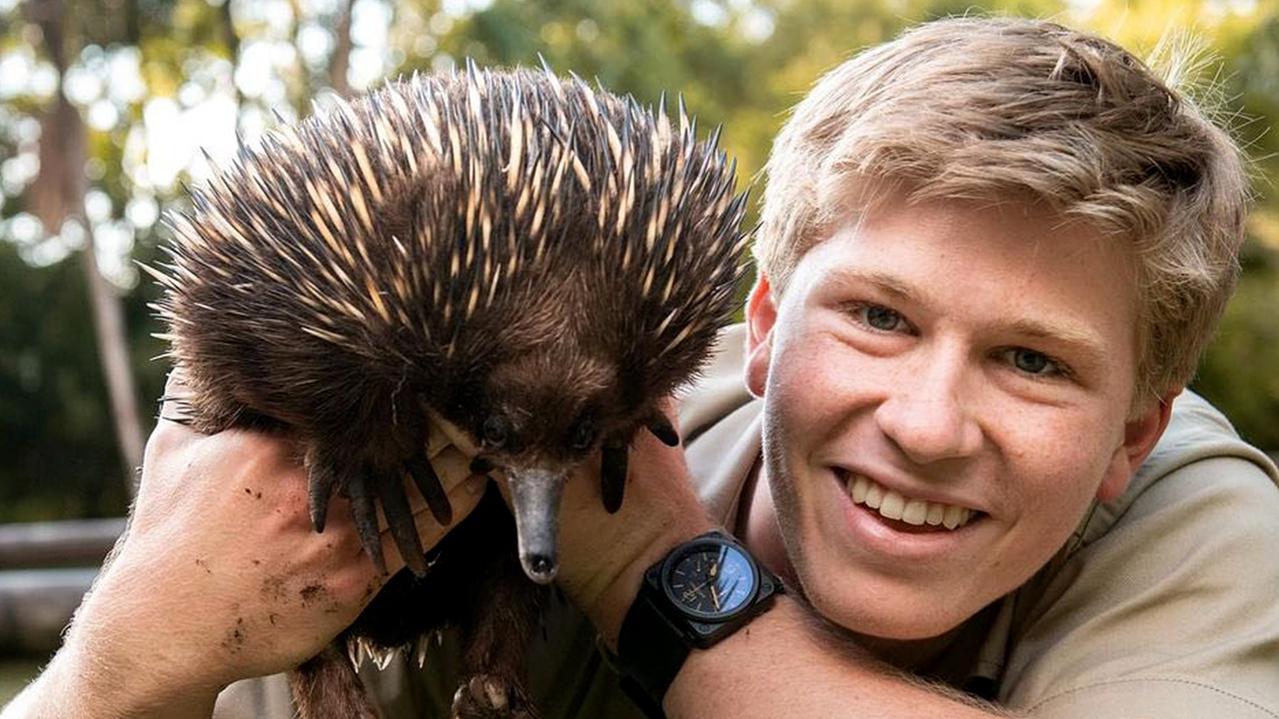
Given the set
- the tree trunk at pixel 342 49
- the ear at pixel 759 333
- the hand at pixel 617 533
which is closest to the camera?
the hand at pixel 617 533

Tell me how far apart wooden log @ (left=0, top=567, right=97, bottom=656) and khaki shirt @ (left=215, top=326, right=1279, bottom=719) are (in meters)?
3.99

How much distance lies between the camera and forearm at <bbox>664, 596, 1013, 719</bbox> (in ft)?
5.25

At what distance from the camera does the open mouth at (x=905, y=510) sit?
163cm

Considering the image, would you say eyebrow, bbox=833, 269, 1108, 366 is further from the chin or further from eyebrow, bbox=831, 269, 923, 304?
the chin

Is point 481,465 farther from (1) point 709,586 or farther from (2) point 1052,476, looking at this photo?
(2) point 1052,476

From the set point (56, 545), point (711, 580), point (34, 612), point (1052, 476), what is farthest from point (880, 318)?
point (56, 545)

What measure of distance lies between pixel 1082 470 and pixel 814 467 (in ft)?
0.98

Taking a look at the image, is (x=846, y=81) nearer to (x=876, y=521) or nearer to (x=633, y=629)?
(x=876, y=521)

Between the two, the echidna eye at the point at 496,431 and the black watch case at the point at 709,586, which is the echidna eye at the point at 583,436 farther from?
the black watch case at the point at 709,586

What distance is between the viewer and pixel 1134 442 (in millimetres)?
1825

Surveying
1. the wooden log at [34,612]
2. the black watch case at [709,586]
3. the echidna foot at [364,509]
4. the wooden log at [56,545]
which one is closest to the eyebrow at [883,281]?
the black watch case at [709,586]

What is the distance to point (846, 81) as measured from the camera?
180 cm

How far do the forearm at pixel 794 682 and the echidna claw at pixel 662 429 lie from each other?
0.24 m

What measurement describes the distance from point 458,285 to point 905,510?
0.56 metres
